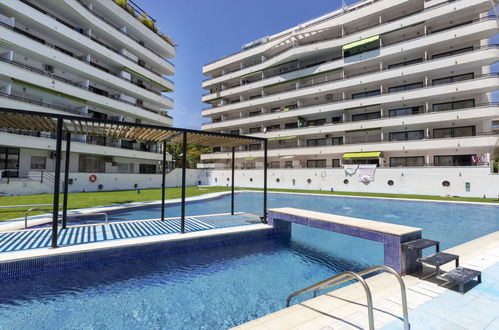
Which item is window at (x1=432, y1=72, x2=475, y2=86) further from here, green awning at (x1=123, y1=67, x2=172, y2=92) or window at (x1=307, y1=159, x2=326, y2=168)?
green awning at (x1=123, y1=67, x2=172, y2=92)

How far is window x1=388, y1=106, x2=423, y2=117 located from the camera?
29.3m

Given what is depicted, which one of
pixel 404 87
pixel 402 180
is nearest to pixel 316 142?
pixel 404 87

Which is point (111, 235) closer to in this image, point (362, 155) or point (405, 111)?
point (362, 155)

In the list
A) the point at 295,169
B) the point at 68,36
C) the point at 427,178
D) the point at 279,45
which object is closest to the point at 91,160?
the point at 68,36

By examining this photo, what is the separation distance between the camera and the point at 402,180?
2589 centimetres

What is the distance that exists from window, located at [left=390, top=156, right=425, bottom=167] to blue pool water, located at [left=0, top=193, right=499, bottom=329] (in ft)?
76.7

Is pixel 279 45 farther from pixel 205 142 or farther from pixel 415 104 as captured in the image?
pixel 205 142

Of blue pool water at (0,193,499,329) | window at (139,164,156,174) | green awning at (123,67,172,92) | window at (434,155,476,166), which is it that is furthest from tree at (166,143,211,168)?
blue pool water at (0,193,499,329)

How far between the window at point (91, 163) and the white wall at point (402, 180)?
21541 mm

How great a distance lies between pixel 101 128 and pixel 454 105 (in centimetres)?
3423

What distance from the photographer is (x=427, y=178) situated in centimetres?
2455

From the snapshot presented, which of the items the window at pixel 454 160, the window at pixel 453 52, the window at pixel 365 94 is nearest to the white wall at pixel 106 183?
the window at pixel 365 94

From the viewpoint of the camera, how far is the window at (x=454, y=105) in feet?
85.3

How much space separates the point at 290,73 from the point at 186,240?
118 ft
